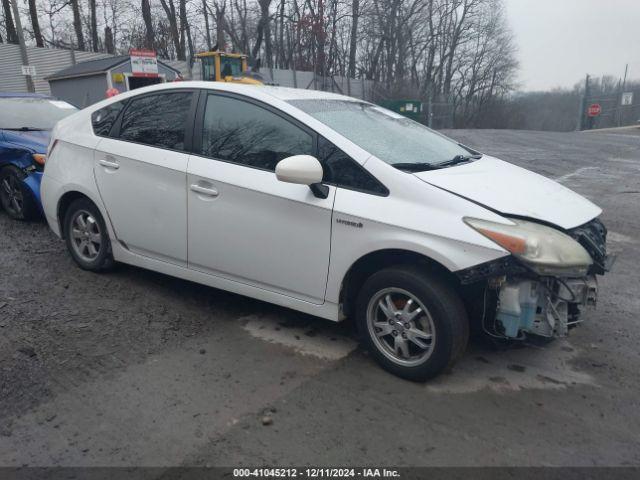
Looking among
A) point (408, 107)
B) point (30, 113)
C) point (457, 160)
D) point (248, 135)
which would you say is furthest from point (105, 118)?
point (408, 107)

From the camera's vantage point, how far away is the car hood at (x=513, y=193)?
3.16 meters

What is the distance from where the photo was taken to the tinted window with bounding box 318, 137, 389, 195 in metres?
3.29

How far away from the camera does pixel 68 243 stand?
492 centimetres

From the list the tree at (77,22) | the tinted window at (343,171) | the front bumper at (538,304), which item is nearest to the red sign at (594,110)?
the tree at (77,22)

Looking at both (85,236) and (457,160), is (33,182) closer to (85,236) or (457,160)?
(85,236)

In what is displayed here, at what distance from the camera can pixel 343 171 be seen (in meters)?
3.39

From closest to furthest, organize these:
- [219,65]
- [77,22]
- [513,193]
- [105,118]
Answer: [513,193] < [105,118] < [219,65] < [77,22]

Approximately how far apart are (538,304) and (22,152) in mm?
5863

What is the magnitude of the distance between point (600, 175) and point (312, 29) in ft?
111

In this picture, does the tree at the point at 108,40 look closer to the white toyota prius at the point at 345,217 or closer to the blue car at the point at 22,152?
the blue car at the point at 22,152

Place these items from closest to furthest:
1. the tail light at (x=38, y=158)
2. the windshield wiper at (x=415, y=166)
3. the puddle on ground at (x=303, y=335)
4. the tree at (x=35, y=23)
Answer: the windshield wiper at (x=415, y=166)
the puddle on ground at (x=303, y=335)
the tail light at (x=38, y=158)
the tree at (x=35, y=23)

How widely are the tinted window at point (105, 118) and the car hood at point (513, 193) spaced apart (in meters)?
A: 2.73

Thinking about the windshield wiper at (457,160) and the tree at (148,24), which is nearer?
the windshield wiper at (457,160)

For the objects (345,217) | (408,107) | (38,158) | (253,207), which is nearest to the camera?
(345,217)
